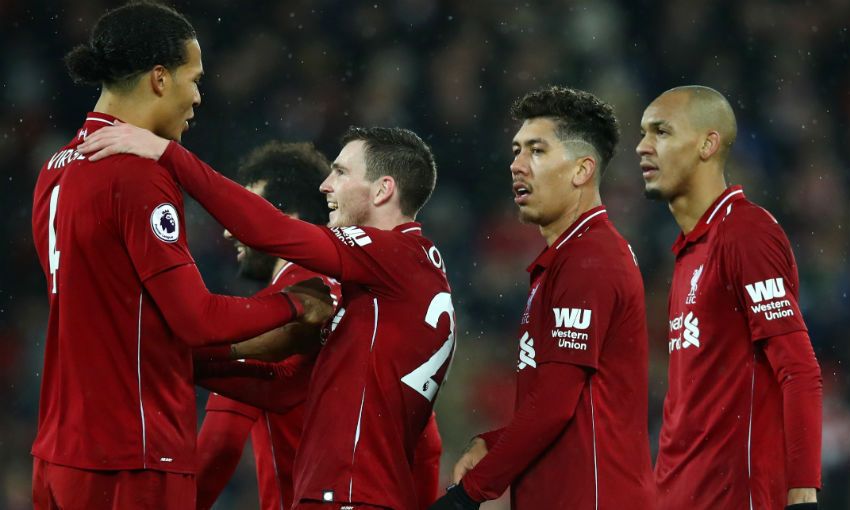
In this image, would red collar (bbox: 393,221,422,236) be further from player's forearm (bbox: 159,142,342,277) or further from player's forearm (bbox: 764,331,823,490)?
player's forearm (bbox: 764,331,823,490)

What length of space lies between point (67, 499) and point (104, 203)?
30.4 inches

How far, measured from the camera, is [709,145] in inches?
160

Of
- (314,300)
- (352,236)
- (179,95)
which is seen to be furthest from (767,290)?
(179,95)

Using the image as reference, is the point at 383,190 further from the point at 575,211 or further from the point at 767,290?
the point at 767,290

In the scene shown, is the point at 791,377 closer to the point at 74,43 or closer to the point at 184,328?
the point at 184,328

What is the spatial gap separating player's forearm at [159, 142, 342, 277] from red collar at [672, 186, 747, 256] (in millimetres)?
1389

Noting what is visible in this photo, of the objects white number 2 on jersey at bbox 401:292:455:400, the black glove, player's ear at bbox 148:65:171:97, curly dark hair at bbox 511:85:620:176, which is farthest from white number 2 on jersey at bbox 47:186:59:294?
curly dark hair at bbox 511:85:620:176

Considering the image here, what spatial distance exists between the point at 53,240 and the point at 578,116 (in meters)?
1.70

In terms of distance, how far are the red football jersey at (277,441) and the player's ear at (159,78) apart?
1.12 m

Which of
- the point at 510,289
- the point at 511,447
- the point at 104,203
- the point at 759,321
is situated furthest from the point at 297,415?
the point at 510,289

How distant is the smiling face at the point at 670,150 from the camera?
404cm

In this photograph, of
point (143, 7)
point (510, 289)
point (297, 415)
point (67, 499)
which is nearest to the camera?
point (67, 499)

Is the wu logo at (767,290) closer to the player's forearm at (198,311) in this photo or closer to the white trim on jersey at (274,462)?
the player's forearm at (198,311)

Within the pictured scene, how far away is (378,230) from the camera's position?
3.37m
